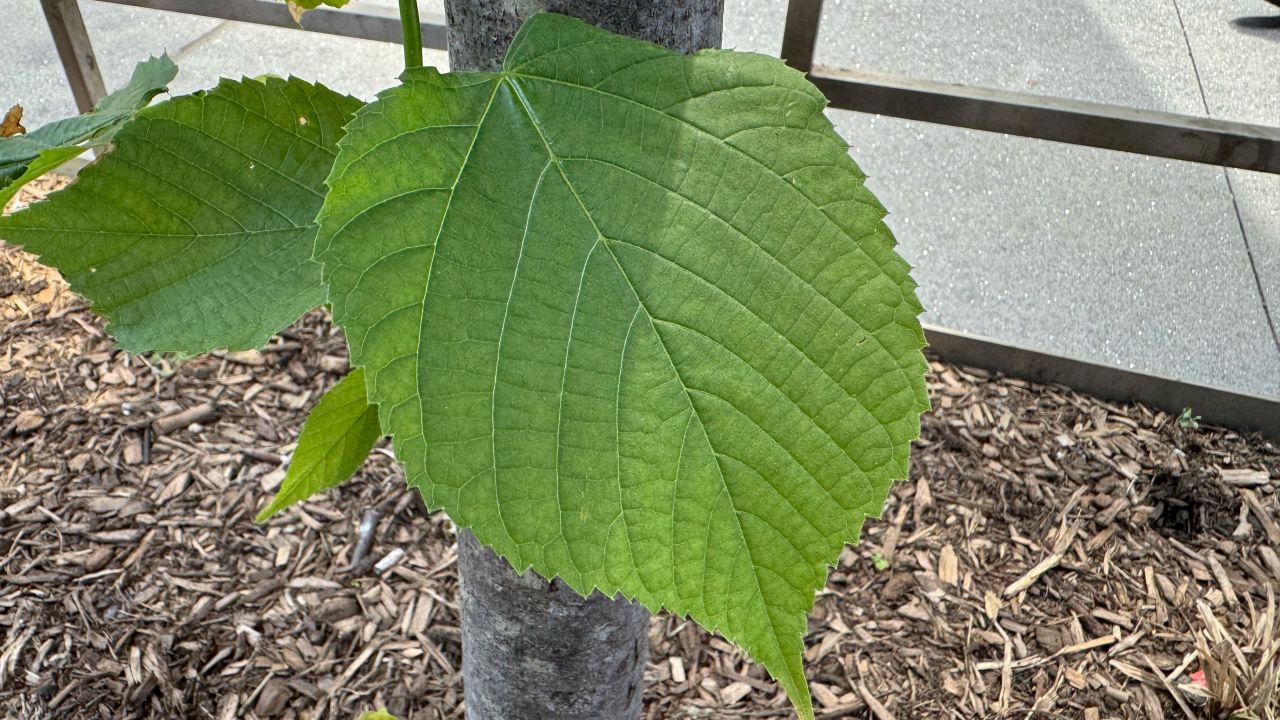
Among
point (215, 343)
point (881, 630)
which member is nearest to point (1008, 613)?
point (881, 630)

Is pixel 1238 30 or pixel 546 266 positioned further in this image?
pixel 1238 30

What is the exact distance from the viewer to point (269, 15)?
2.13 metres

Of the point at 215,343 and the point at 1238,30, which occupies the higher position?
the point at 215,343

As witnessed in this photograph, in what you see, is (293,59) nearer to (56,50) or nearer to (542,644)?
(56,50)

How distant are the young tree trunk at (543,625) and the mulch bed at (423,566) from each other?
62 centimetres

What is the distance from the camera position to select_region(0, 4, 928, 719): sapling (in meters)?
0.46

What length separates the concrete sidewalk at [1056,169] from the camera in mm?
2312

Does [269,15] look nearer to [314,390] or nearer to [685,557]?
[314,390]

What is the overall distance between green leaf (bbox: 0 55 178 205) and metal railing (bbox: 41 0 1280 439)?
4.24 feet

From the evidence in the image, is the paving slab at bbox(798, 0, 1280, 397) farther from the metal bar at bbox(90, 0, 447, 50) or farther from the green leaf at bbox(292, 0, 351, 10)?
the green leaf at bbox(292, 0, 351, 10)

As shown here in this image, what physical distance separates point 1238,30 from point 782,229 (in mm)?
2931

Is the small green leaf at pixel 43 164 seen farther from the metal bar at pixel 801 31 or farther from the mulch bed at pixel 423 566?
the metal bar at pixel 801 31

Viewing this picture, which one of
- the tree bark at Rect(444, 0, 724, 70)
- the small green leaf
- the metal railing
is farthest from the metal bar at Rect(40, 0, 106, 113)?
the tree bark at Rect(444, 0, 724, 70)

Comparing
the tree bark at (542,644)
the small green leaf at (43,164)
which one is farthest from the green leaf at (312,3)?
the tree bark at (542,644)
